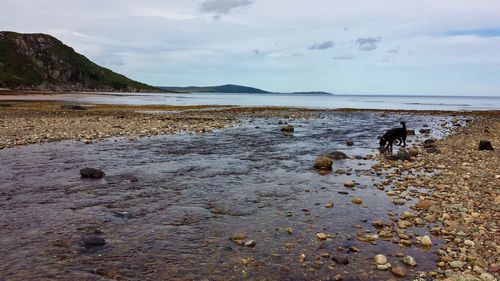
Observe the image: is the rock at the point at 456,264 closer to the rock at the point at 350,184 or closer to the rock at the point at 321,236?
the rock at the point at 321,236

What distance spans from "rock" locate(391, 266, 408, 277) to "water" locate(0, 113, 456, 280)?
20cm

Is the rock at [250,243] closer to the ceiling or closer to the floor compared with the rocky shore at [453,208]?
closer to the floor

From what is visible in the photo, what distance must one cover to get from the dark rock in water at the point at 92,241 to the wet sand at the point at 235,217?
15cm

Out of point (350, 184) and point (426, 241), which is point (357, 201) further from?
point (426, 241)

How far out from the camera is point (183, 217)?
1297cm

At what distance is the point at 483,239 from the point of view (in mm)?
10789

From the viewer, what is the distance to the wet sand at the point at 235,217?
366 inches

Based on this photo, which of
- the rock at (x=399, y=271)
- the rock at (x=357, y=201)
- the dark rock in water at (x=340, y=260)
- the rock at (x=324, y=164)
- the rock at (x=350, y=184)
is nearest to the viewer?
the rock at (x=399, y=271)

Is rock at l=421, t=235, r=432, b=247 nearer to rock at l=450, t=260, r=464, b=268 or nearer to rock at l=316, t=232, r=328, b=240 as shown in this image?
rock at l=450, t=260, r=464, b=268

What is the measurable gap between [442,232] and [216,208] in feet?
24.5

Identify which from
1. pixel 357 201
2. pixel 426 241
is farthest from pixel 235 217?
pixel 426 241

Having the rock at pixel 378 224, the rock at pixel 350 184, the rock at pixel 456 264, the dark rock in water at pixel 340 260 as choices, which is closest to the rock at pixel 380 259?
the dark rock in water at pixel 340 260

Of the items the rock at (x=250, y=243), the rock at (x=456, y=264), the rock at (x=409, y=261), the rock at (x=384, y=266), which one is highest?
the rock at (x=456, y=264)

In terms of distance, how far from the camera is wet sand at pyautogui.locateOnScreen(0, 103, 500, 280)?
930 cm
